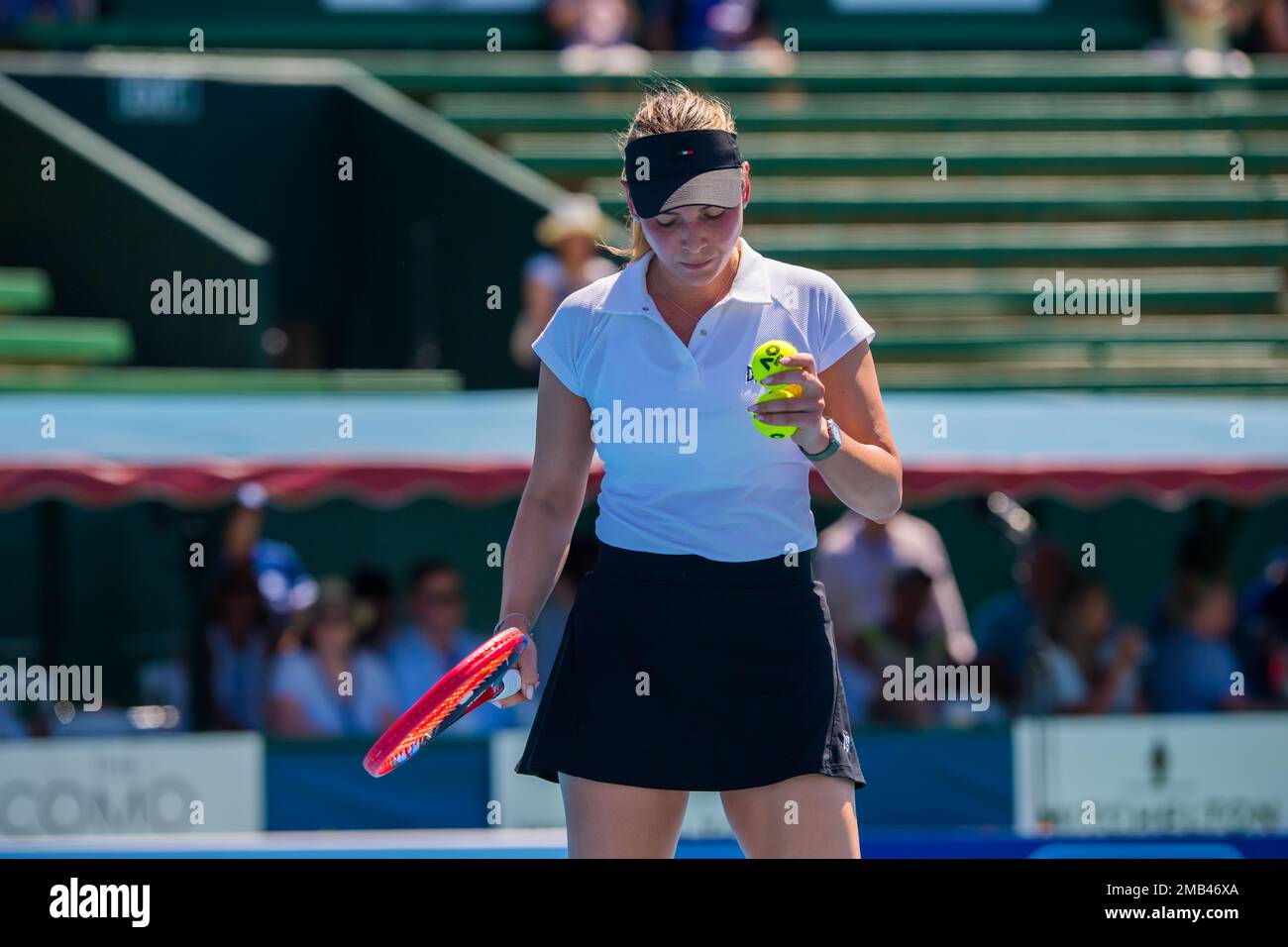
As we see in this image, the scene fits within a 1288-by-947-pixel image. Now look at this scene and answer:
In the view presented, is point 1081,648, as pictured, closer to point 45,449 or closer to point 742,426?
point 45,449

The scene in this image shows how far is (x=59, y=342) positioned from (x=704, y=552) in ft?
23.9

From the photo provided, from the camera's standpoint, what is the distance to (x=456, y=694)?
10.7ft

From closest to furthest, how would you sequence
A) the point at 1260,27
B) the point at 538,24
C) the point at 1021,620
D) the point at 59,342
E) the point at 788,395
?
the point at 788,395 → the point at 1021,620 → the point at 59,342 → the point at 1260,27 → the point at 538,24

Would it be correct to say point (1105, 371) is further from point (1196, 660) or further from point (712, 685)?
point (712, 685)

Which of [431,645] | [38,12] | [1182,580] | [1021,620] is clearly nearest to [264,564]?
[431,645]

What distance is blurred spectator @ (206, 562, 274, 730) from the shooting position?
810 cm

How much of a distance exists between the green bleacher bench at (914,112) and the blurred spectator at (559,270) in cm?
247

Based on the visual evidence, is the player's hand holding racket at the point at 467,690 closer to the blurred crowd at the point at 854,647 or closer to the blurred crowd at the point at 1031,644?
the blurred crowd at the point at 854,647

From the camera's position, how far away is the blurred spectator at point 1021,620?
8430 millimetres

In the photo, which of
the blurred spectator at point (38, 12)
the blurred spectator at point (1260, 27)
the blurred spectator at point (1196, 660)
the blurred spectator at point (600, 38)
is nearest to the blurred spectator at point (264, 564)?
the blurred spectator at point (1196, 660)

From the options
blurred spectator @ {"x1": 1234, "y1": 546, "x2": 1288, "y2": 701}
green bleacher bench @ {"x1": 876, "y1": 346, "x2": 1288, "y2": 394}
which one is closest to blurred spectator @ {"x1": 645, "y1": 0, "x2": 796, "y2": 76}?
green bleacher bench @ {"x1": 876, "y1": 346, "x2": 1288, "y2": 394}

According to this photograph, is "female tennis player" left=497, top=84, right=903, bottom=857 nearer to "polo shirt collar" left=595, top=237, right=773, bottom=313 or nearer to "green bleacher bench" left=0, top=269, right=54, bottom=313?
"polo shirt collar" left=595, top=237, right=773, bottom=313

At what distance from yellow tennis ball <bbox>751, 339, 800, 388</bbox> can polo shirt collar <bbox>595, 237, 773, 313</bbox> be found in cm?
22
